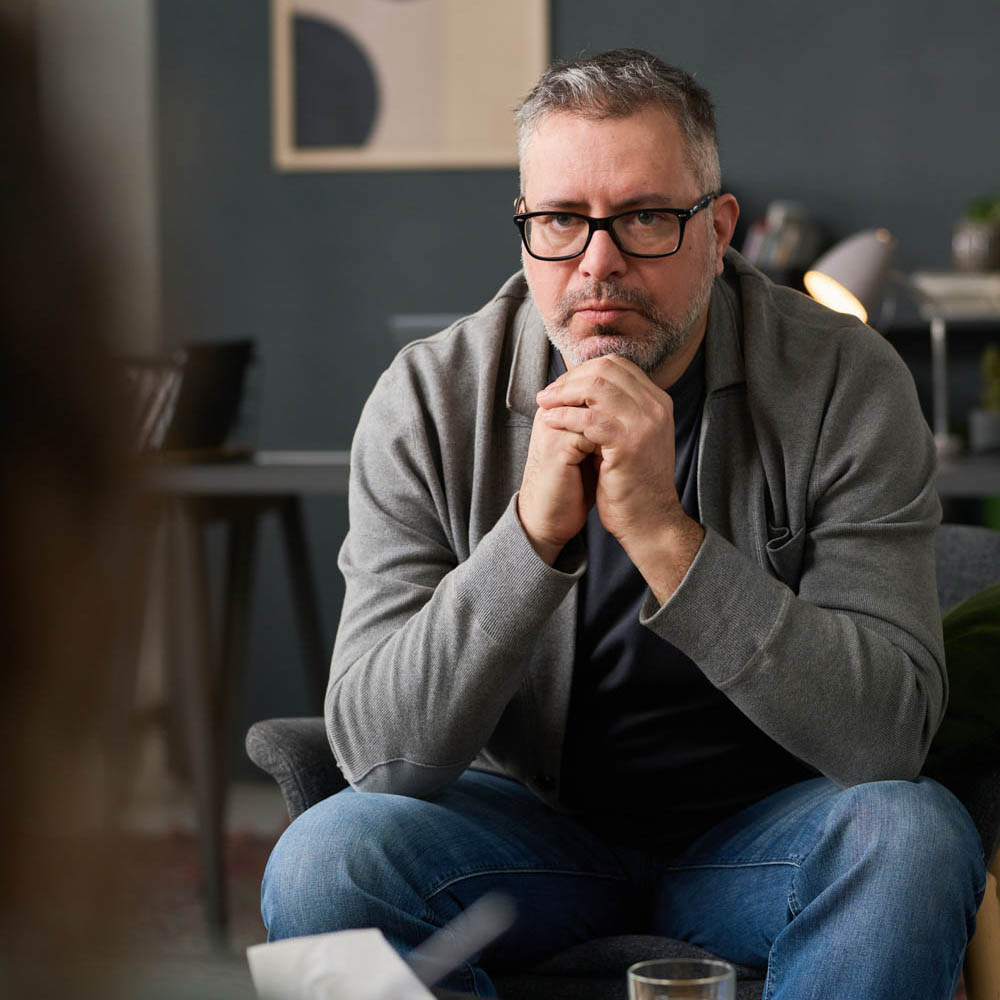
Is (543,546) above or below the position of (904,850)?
above

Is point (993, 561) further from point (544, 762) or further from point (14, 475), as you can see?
point (14, 475)

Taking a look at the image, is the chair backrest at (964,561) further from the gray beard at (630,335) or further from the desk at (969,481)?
the desk at (969,481)

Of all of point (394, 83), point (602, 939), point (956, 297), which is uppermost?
point (394, 83)

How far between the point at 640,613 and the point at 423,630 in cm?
19

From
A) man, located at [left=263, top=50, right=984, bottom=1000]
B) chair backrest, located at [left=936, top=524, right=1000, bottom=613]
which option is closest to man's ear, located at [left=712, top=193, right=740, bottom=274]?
man, located at [left=263, top=50, right=984, bottom=1000]

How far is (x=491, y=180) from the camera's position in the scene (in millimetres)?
3346

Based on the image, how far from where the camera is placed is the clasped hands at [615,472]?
118cm

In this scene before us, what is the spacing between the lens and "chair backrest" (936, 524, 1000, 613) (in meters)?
1.58

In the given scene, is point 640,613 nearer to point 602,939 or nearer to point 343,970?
point 602,939

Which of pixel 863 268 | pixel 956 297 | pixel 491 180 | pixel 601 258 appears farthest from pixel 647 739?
pixel 491 180

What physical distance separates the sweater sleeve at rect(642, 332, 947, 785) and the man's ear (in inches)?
8.4

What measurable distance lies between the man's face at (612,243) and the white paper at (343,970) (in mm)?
756

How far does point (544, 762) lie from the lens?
4.27 feet

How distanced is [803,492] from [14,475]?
118 cm
